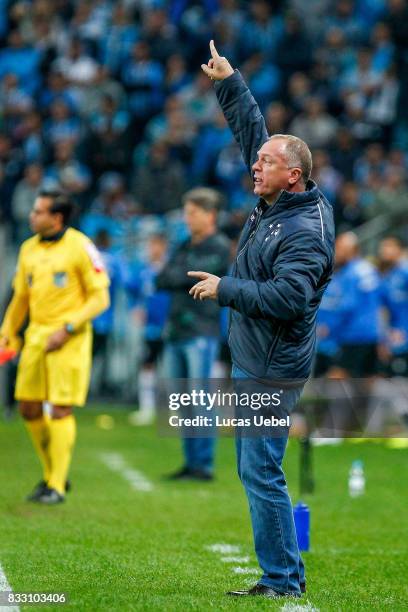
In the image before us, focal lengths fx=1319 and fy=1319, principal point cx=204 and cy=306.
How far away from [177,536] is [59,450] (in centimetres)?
→ 168

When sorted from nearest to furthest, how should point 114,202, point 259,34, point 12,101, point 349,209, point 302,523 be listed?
point 302,523
point 349,209
point 114,202
point 12,101
point 259,34

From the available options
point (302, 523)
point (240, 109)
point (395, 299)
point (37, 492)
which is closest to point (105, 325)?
point (395, 299)

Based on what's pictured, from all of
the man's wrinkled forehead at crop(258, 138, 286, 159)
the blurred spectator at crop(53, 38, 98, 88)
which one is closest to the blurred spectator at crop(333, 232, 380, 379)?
the blurred spectator at crop(53, 38, 98, 88)

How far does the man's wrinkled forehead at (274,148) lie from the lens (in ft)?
19.1

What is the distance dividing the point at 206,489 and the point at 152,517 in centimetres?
166

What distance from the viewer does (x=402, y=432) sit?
14180 millimetres

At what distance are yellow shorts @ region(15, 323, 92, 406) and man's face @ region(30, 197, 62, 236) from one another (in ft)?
2.34

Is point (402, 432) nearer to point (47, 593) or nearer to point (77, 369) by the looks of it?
point (77, 369)

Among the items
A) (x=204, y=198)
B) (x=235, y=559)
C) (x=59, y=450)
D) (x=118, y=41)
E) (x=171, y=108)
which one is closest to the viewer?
(x=235, y=559)

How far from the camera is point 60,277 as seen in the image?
31.2 feet

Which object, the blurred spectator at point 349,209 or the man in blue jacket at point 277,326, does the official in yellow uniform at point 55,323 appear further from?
the blurred spectator at point 349,209

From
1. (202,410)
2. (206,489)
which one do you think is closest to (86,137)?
(206,489)

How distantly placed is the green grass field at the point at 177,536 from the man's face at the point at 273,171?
1.82m

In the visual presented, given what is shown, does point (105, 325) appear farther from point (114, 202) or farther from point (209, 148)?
point (209, 148)
